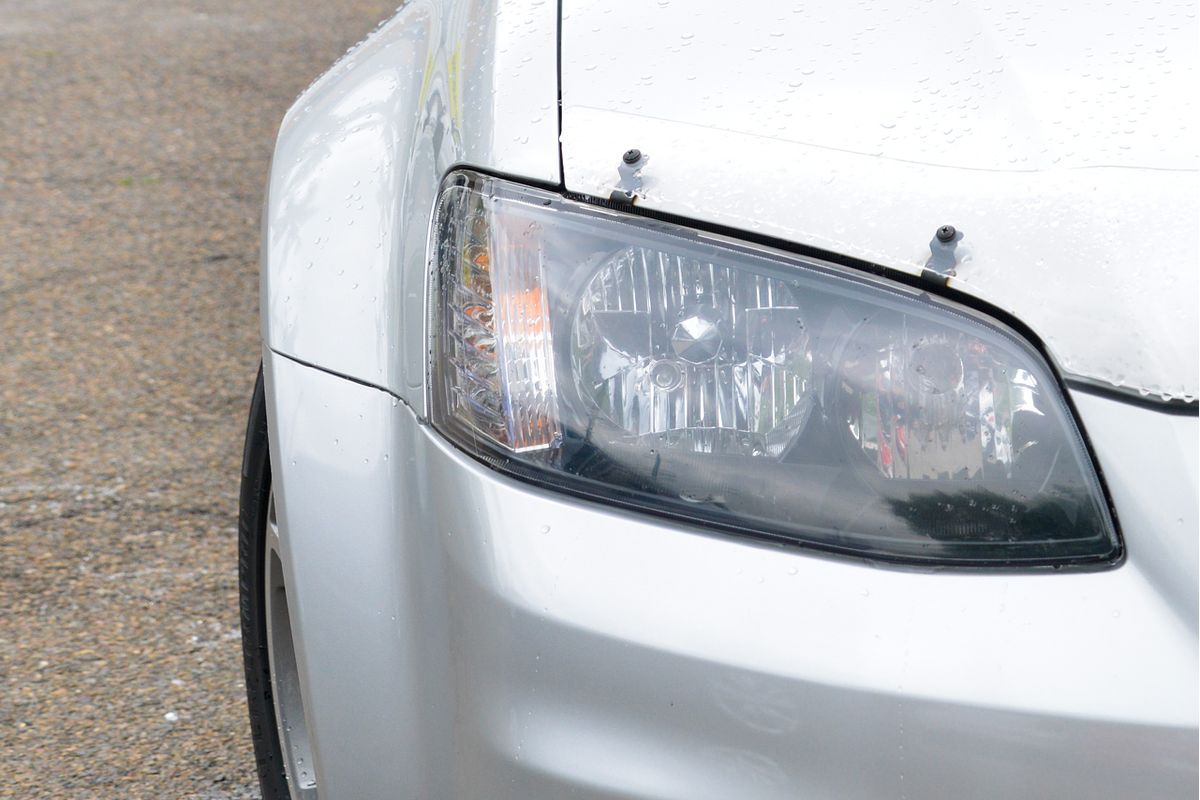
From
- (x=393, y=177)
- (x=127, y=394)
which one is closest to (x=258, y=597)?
(x=393, y=177)

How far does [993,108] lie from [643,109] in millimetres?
337

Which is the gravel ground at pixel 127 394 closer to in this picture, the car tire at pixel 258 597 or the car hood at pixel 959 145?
the car tire at pixel 258 597

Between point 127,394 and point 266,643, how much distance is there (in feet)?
5.93

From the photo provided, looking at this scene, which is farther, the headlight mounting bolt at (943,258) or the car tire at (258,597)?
the car tire at (258,597)

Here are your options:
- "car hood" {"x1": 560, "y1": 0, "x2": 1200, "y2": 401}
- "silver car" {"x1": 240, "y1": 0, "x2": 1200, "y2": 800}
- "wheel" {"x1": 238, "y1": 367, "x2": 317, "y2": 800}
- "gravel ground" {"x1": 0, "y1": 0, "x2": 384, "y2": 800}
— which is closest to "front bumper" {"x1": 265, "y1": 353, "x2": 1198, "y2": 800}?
"silver car" {"x1": 240, "y1": 0, "x2": 1200, "y2": 800}

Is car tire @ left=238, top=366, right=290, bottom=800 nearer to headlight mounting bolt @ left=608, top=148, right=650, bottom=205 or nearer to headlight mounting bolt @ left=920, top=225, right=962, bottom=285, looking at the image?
headlight mounting bolt @ left=608, top=148, right=650, bottom=205

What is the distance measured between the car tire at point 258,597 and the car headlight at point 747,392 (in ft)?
1.83

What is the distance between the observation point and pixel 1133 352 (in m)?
1.11

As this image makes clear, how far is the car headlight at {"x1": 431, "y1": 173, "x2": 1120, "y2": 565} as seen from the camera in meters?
1.15

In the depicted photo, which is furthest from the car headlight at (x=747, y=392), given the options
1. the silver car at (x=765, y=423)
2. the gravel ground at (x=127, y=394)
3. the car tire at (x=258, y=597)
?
the gravel ground at (x=127, y=394)

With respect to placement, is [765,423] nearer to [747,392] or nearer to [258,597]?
[747,392]

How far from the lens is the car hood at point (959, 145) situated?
113cm

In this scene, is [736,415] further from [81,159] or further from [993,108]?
[81,159]

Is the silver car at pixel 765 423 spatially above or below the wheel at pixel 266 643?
above
